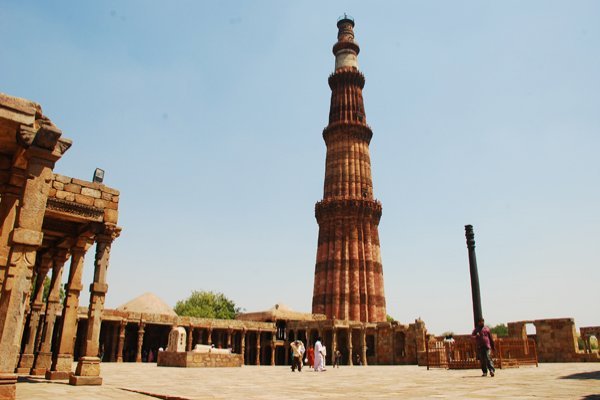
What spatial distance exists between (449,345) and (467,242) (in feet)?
13.8

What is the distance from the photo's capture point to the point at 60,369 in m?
9.82

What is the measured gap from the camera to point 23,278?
5621 mm

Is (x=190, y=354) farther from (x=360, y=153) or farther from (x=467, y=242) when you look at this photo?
(x=360, y=153)

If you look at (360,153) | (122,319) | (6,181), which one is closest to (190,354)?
(122,319)

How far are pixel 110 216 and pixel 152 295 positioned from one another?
3341 cm

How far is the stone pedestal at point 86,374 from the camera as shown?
8516mm

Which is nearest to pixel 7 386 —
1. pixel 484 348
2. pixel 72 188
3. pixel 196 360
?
pixel 72 188

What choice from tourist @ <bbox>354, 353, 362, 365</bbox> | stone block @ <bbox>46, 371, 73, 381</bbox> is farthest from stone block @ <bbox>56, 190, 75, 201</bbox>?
tourist @ <bbox>354, 353, 362, 365</bbox>

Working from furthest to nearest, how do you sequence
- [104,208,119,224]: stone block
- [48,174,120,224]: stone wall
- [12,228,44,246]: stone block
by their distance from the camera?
[104,208,119,224]: stone block → [48,174,120,224]: stone wall → [12,228,44,246]: stone block

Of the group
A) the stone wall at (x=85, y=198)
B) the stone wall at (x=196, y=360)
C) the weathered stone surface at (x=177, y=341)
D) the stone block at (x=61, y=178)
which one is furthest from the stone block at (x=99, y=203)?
the weathered stone surface at (x=177, y=341)

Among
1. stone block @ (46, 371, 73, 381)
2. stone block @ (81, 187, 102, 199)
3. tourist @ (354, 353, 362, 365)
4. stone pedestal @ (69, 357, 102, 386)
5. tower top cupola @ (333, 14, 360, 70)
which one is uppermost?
tower top cupola @ (333, 14, 360, 70)

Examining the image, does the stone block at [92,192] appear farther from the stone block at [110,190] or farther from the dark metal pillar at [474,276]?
the dark metal pillar at [474,276]

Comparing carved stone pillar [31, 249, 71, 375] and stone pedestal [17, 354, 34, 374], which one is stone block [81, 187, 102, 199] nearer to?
carved stone pillar [31, 249, 71, 375]

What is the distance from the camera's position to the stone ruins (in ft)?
19.5
